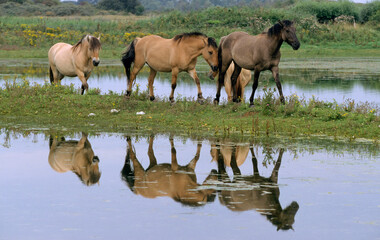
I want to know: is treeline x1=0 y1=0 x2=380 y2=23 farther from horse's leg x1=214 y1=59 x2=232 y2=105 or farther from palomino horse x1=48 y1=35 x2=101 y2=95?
horse's leg x1=214 y1=59 x2=232 y2=105

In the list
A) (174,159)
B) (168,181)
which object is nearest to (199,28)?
(174,159)

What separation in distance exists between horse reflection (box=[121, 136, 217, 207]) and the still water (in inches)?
0.5

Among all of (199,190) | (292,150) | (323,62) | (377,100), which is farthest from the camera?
(323,62)

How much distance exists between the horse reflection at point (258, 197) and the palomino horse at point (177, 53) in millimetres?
6193

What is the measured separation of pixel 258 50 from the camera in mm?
14938

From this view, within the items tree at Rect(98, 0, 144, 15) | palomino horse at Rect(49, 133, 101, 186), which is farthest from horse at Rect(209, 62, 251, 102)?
tree at Rect(98, 0, 144, 15)


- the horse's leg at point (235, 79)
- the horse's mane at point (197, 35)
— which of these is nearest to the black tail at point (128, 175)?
the horse's mane at point (197, 35)

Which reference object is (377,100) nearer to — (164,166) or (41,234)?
(164,166)

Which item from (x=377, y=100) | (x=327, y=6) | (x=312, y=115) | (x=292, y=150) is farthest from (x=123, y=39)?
(x=292, y=150)

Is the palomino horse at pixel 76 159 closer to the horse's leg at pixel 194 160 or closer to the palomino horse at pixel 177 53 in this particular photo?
the horse's leg at pixel 194 160

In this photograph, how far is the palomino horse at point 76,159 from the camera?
9.47 m

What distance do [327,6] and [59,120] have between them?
1509 inches

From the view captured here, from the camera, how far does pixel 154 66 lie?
1617cm

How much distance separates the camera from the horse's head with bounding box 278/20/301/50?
569 inches
